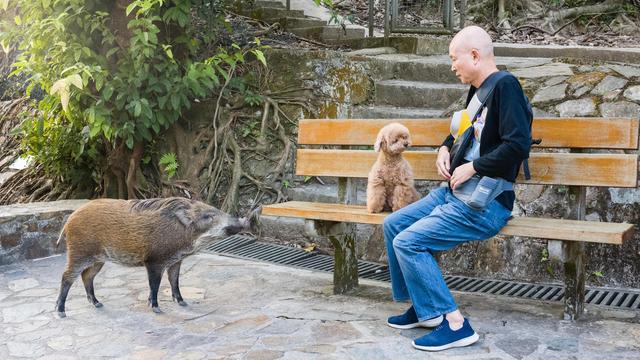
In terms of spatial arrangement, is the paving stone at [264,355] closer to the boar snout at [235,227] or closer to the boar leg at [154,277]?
the boar snout at [235,227]

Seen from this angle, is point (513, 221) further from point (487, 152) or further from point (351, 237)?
point (351, 237)

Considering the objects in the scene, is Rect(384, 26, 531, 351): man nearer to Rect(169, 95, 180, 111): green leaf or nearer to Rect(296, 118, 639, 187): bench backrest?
Rect(296, 118, 639, 187): bench backrest

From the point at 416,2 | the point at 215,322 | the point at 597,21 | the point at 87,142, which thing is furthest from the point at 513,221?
the point at 597,21

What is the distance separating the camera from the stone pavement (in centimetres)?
367

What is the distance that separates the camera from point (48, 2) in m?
6.05

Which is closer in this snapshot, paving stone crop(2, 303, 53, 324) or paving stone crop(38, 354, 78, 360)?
paving stone crop(38, 354, 78, 360)

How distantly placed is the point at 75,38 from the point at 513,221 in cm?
445

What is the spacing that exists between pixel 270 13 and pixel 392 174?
21.6 ft

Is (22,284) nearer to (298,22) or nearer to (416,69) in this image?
(416,69)

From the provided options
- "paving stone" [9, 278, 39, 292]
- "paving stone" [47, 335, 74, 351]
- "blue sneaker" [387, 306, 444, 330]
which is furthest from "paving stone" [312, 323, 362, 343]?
"paving stone" [9, 278, 39, 292]

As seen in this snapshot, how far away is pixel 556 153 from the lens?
4285mm

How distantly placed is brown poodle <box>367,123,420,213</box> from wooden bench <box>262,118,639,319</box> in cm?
14

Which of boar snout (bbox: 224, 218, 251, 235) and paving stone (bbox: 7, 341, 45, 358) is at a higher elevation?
boar snout (bbox: 224, 218, 251, 235)

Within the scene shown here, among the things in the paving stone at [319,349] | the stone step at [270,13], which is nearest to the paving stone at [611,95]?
the paving stone at [319,349]
